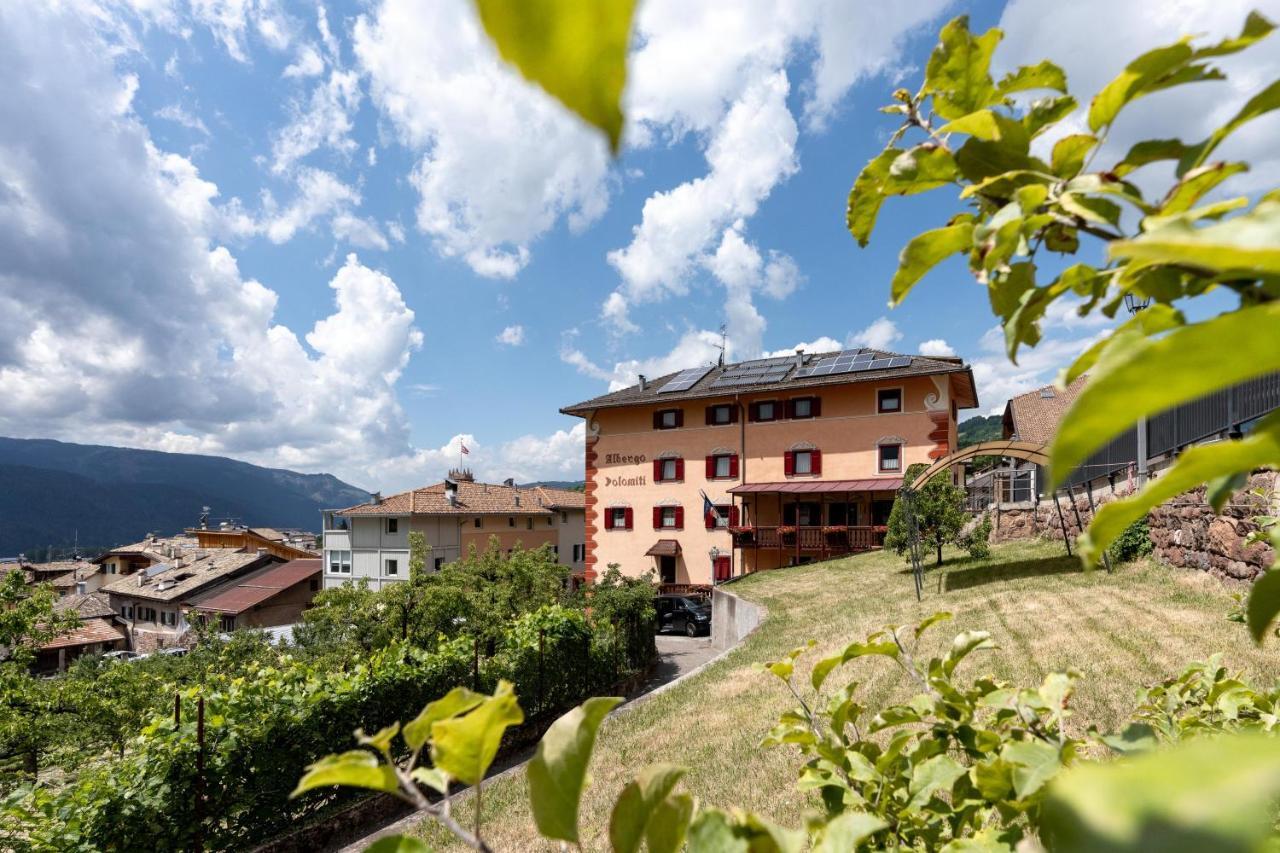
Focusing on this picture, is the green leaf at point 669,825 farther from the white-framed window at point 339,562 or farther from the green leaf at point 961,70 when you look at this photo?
the white-framed window at point 339,562

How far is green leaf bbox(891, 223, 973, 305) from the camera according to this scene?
2.63 feet

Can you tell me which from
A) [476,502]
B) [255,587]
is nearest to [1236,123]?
[476,502]

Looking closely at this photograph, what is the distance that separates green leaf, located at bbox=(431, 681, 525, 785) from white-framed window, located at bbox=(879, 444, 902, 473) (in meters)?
22.4

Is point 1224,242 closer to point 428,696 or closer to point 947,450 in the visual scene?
point 428,696

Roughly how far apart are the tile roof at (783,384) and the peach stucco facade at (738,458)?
0.90 feet

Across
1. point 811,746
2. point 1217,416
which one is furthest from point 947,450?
point 811,746

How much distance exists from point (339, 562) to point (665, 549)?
24.3 meters

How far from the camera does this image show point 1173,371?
0.28 meters

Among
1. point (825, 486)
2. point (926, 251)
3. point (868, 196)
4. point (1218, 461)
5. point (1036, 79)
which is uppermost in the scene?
point (1036, 79)

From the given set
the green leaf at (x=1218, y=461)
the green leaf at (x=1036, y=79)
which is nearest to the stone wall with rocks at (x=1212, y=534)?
the green leaf at (x=1036, y=79)

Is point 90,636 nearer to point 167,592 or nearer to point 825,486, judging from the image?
point 167,592

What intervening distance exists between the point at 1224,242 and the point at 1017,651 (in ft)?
25.4

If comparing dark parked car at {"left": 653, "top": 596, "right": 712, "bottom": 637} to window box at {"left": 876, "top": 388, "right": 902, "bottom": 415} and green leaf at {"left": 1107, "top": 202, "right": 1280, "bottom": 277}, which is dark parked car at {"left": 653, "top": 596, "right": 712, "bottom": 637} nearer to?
window box at {"left": 876, "top": 388, "right": 902, "bottom": 415}

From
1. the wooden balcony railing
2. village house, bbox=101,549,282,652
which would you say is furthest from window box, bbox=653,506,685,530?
village house, bbox=101,549,282,652
